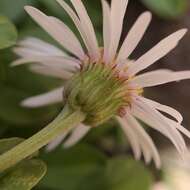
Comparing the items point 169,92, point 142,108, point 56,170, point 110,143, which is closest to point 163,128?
point 142,108

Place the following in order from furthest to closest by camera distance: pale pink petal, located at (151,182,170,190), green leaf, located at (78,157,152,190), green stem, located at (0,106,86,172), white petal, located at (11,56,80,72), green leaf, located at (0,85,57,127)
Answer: pale pink petal, located at (151,182,170,190), green leaf, located at (78,157,152,190), green leaf, located at (0,85,57,127), white petal, located at (11,56,80,72), green stem, located at (0,106,86,172)

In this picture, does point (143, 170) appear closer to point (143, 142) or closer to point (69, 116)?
point (143, 142)

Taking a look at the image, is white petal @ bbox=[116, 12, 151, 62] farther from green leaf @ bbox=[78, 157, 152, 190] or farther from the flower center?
green leaf @ bbox=[78, 157, 152, 190]

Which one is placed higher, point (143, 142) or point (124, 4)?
point (124, 4)

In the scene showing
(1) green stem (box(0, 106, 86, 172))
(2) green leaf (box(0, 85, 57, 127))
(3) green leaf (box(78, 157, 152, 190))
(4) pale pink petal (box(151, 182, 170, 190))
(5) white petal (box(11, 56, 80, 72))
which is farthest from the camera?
(4) pale pink petal (box(151, 182, 170, 190))

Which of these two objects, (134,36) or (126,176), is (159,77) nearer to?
(134,36)

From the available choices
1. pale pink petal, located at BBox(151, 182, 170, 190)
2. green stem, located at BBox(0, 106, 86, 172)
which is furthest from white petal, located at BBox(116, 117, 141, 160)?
pale pink petal, located at BBox(151, 182, 170, 190)

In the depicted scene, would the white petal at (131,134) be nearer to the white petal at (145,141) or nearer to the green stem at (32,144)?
the white petal at (145,141)
